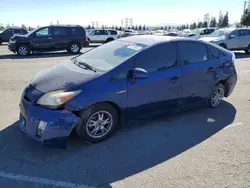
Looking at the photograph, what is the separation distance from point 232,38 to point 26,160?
15.4 meters

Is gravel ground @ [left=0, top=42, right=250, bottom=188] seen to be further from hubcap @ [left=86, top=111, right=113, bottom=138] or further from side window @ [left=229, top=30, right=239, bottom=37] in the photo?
side window @ [left=229, top=30, right=239, bottom=37]

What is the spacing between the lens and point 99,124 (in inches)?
143

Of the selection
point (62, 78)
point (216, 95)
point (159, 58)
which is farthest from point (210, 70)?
point (62, 78)

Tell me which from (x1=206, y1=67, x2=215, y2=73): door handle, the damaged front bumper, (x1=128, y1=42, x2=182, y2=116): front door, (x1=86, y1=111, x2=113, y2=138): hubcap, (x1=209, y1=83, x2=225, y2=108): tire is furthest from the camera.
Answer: (x1=209, y1=83, x2=225, y2=108): tire

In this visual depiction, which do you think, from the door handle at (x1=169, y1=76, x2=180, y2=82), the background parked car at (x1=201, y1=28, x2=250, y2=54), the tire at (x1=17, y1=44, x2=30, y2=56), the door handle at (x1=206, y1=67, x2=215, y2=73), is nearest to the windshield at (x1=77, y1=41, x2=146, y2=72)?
the door handle at (x1=169, y1=76, x2=180, y2=82)

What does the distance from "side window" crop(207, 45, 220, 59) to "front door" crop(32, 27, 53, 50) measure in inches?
455

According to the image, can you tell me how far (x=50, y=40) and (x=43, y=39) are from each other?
1.34 feet

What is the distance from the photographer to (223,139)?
391 centimetres

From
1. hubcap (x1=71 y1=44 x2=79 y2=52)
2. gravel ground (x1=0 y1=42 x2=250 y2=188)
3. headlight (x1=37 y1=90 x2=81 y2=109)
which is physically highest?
hubcap (x1=71 y1=44 x2=79 y2=52)

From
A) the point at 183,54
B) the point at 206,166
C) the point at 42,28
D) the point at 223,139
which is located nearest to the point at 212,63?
the point at 183,54

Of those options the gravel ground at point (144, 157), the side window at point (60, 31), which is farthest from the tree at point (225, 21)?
the gravel ground at point (144, 157)

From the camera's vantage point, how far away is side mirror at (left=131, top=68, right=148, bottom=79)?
146 inches

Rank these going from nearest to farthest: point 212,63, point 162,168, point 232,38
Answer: point 162,168 < point 212,63 < point 232,38

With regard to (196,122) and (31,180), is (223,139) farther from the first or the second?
(31,180)
